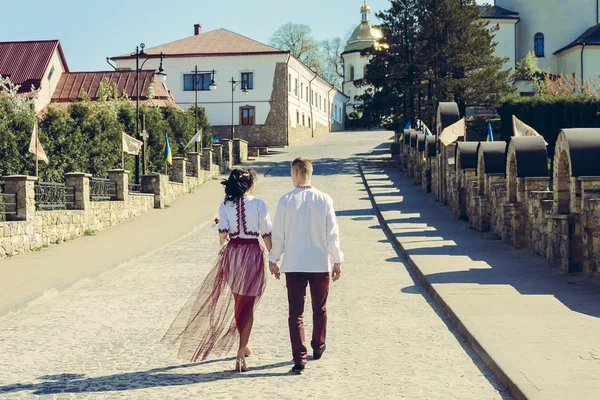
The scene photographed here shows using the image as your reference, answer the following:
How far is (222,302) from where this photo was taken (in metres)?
7.39

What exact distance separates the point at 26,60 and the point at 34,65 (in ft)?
2.72

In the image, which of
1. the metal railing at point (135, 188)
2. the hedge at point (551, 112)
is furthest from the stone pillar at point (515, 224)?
the hedge at point (551, 112)

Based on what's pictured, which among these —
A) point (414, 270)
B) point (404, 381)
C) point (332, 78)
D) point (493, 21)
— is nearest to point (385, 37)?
point (493, 21)

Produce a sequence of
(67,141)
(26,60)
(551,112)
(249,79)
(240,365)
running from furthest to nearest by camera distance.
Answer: (249,79)
(26,60)
(551,112)
(67,141)
(240,365)

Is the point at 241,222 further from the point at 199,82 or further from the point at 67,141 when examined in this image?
the point at 199,82

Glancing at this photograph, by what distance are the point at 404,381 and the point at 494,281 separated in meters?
5.58

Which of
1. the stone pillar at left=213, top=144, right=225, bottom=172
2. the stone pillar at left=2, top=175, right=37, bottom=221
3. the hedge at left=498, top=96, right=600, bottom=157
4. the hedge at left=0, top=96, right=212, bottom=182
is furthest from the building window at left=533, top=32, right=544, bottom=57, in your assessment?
the stone pillar at left=2, top=175, right=37, bottom=221

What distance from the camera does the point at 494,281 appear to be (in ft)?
38.8

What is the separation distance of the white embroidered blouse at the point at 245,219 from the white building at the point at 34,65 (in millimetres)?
47125

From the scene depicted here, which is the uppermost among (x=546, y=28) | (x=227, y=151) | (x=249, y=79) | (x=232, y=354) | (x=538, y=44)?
(x=546, y=28)

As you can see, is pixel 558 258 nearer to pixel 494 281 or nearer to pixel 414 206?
pixel 494 281

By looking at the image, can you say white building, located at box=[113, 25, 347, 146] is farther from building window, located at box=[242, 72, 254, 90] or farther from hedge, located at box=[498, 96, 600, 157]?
hedge, located at box=[498, 96, 600, 157]

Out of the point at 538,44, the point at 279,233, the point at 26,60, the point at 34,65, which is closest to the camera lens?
the point at 279,233

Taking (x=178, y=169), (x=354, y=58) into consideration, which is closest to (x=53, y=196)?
(x=178, y=169)
